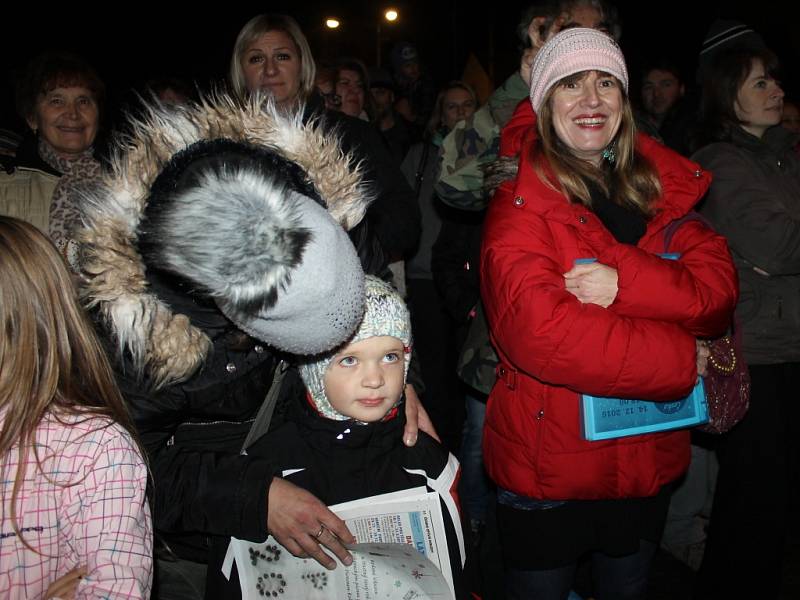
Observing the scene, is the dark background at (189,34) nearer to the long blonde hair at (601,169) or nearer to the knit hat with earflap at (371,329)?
the long blonde hair at (601,169)

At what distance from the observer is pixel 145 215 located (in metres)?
1.42

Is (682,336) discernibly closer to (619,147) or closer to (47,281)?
(619,147)

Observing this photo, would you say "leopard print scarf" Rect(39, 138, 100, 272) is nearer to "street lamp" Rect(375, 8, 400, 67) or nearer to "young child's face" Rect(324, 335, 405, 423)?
"young child's face" Rect(324, 335, 405, 423)

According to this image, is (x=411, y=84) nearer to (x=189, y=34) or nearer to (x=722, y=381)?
(x=722, y=381)

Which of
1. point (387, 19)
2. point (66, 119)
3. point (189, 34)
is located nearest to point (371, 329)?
point (66, 119)

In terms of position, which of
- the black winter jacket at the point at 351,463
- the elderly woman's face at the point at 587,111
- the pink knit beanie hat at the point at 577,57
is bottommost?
the black winter jacket at the point at 351,463

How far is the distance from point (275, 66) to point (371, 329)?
1815 millimetres

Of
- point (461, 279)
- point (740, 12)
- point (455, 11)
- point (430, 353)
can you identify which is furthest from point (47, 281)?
point (455, 11)

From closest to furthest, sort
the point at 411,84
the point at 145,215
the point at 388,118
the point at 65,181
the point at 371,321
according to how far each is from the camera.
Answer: the point at 145,215 < the point at 371,321 < the point at 65,181 < the point at 388,118 < the point at 411,84

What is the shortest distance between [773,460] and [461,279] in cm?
149

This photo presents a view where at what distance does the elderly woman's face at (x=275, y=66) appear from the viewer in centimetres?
319

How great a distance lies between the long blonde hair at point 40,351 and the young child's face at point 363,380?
532 millimetres

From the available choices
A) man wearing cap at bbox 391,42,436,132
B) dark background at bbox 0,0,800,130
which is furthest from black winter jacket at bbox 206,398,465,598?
man wearing cap at bbox 391,42,436,132

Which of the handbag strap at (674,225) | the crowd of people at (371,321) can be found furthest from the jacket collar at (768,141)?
the handbag strap at (674,225)
